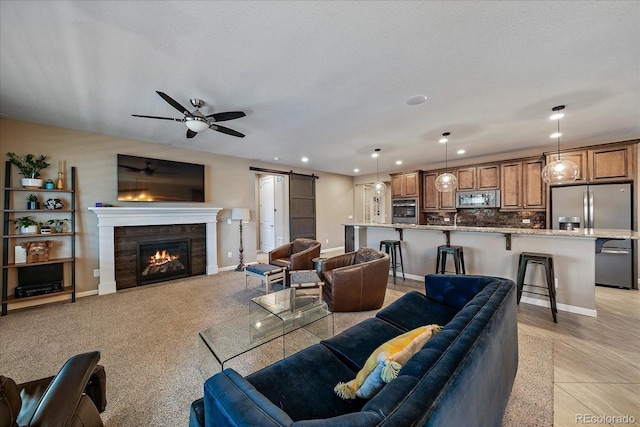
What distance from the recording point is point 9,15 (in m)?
1.62

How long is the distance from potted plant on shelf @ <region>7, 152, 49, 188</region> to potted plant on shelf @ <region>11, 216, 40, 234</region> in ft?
1.56

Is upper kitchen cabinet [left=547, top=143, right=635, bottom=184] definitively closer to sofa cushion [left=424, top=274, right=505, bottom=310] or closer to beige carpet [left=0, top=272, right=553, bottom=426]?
beige carpet [left=0, top=272, right=553, bottom=426]

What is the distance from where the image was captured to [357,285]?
3035 mm

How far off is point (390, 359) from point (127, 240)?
4843mm

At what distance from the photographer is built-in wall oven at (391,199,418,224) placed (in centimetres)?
663

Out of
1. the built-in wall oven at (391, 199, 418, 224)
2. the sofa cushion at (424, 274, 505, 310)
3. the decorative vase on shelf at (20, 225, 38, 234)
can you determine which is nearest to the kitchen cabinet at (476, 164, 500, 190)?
the built-in wall oven at (391, 199, 418, 224)

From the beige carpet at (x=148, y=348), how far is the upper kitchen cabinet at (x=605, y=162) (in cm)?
376

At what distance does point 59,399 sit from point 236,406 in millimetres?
889

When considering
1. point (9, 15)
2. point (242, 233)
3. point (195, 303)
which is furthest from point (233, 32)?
point (242, 233)

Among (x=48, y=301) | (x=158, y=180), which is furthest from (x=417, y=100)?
(x=48, y=301)

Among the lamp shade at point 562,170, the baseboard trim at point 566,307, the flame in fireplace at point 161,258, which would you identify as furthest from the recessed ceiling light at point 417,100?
the flame in fireplace at point 161,258

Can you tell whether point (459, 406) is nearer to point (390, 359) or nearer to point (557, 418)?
point (390, 359)

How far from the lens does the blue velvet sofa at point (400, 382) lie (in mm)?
733

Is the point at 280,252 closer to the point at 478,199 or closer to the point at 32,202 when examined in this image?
the point at 32,202
